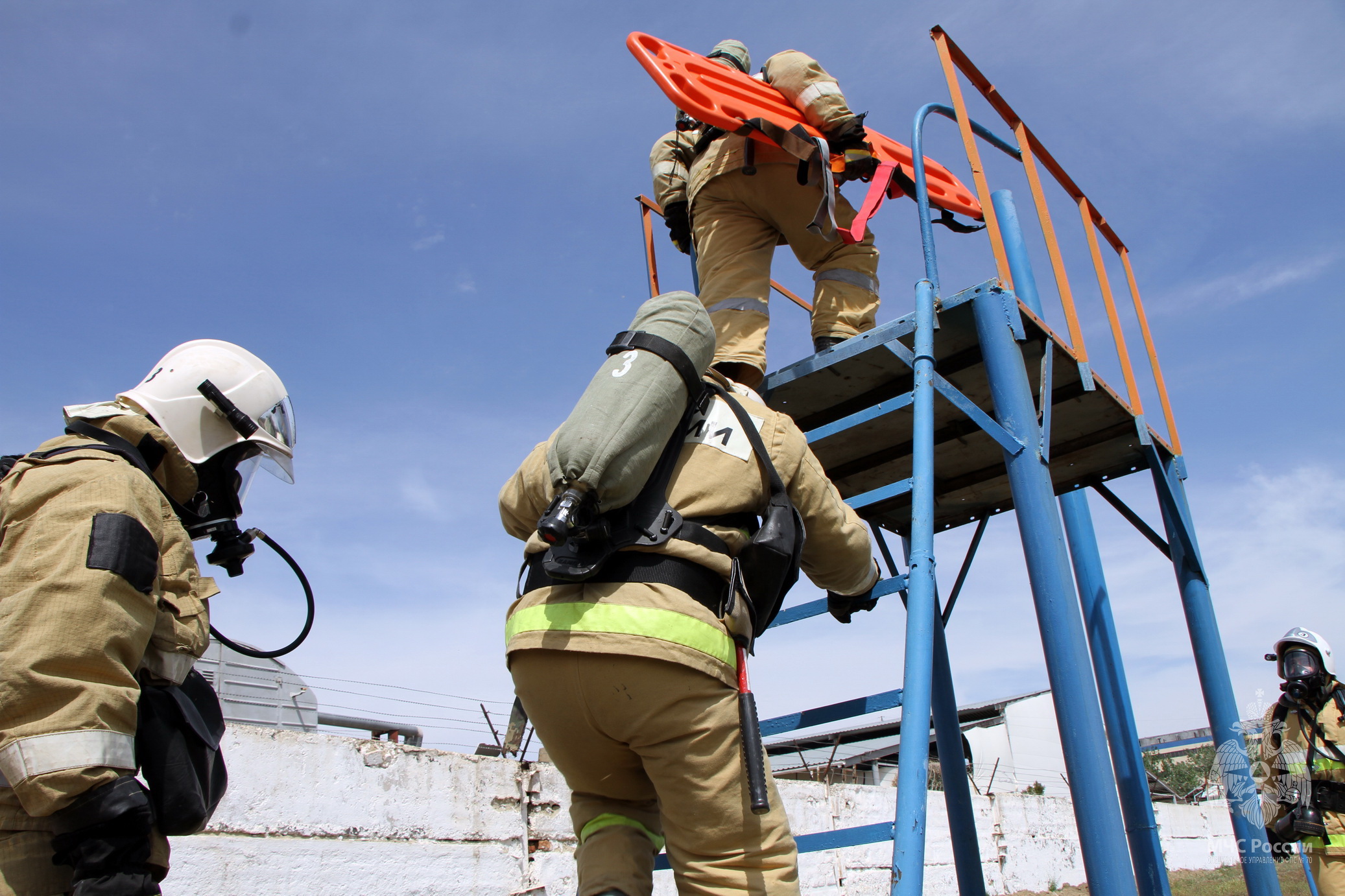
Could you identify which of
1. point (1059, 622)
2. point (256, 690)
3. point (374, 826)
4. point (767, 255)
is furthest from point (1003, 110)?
point (256, 690)

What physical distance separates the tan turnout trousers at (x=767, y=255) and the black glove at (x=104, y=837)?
2532 millimetres

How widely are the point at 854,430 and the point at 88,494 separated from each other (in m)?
2.98

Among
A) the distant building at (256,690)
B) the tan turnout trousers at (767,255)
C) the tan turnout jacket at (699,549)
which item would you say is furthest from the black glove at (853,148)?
the distant building at (256,690)

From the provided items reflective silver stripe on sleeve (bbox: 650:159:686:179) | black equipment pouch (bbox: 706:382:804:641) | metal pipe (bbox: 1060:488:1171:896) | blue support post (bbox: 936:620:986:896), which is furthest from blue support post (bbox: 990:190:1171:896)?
black equipment pouch (bbox: 706:382:804:641)

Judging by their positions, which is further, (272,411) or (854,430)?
(854,430)

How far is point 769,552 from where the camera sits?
7.21 feet

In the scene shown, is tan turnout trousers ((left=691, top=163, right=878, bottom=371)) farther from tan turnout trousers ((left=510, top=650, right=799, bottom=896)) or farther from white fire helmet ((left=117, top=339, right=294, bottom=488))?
tan turnout trousers ((left=510, top=650, right=799, bottom=896))

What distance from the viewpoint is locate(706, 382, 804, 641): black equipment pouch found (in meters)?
2.21

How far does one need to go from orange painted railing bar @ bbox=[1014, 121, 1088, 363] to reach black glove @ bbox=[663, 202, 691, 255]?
1.63m

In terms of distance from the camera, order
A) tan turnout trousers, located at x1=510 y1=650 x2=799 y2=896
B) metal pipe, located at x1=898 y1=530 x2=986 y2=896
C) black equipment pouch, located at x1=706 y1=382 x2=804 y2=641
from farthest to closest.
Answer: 1. metal pipe, located at x1=898 y1=530 x2=986 y2=896
2. black equipment pouch, located at x1=706 y1=382 x2=804 y2=641
3. tan turnout trousers, located at x1=510 y1=650 x2=799 y2=896

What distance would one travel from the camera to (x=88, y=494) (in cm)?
200

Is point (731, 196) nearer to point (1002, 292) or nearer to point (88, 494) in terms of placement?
point (1002, 292)

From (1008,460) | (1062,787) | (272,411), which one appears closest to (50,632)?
(272,411)

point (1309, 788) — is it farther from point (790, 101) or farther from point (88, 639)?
point (88, 639)
